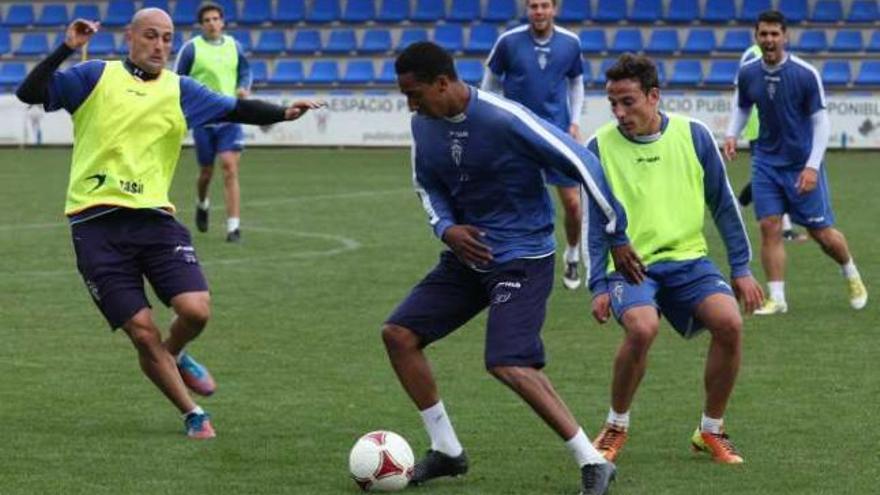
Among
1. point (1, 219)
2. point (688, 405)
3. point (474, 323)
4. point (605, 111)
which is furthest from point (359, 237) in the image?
point (605, 111)

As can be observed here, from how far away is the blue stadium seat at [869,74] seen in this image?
3400 cm

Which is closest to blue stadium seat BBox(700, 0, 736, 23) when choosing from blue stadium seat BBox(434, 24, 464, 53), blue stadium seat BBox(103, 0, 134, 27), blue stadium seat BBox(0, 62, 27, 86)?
blue stadium seat BBox(434, 24, 464, 53)

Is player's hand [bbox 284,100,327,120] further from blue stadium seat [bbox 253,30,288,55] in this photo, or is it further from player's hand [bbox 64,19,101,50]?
blue stadium seat [bbox 253,30,288,55]

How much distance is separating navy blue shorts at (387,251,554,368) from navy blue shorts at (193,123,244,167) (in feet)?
35.3

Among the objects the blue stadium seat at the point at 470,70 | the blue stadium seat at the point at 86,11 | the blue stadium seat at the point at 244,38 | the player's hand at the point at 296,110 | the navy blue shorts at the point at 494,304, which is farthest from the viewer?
the blue stadium seat at the point at 86,11

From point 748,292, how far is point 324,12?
30857 millimetres

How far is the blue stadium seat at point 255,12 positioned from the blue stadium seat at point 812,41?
34.6 feet

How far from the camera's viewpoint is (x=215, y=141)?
18.7 meters

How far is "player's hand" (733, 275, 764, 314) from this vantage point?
7969mm

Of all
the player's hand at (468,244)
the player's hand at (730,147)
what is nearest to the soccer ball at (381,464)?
the player's hand at (468,244)

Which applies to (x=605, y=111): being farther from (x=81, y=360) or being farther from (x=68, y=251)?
(x=81, y=360)

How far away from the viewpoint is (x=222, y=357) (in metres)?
11.4

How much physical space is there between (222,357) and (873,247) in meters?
8.31

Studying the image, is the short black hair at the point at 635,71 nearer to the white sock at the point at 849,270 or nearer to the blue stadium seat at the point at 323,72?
the white sock at the point at 849,270
